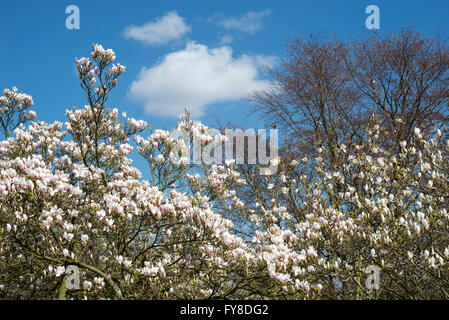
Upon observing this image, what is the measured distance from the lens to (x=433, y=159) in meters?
7.26

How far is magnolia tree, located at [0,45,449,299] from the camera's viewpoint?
5.87 metres

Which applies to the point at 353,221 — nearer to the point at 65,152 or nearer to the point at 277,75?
the point at 65,152

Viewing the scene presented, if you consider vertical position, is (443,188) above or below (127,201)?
above

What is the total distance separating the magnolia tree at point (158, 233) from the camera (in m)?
5.87

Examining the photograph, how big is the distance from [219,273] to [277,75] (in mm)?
12868

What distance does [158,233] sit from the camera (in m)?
6.55

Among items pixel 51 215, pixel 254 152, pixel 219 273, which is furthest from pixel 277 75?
pixel 51 215

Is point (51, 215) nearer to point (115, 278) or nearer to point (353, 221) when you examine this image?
point (115, 278)

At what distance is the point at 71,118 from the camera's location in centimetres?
810
